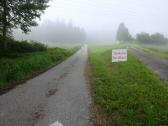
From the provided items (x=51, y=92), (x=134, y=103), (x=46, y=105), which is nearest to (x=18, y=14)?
(x=51, y=92)

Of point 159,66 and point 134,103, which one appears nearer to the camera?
point 134,103

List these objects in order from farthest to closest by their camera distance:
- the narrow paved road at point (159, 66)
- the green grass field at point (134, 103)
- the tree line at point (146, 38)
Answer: the tree line at point (146, 38), the narrow paved road at point (159, 66), the green grass field at point (134, 103)

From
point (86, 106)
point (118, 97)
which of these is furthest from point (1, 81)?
point (118, 97)

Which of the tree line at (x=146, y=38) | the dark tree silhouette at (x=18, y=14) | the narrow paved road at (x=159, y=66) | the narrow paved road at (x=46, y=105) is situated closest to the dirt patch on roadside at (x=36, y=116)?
the narrow paved road at (x=46, y=105)

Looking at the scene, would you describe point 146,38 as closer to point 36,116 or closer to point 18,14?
point 18,14

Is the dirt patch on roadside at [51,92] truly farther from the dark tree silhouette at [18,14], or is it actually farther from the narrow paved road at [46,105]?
the dark tree silhouette at [18,14]

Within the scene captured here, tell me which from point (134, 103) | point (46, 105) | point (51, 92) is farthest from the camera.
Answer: point (51, 92)

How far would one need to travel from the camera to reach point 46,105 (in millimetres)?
7406

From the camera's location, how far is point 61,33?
105812 mm

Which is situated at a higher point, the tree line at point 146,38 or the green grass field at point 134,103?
the tree line at point 146,38

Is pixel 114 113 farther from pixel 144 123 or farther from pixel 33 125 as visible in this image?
pixel 33 125

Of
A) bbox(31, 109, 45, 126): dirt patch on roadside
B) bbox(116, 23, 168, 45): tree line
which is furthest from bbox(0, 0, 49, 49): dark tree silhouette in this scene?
bbox(116, 23, 168, 45): tree line

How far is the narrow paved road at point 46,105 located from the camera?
5934 mm

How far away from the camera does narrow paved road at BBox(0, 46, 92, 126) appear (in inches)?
234
